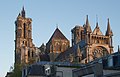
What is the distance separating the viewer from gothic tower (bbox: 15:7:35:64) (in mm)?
170875

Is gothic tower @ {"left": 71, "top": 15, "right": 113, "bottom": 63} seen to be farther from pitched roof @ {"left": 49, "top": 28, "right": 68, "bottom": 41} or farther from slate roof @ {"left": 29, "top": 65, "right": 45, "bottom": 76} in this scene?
slate roof @ {"left": 29, "top": 65, "right": 45, "bottom": 76}

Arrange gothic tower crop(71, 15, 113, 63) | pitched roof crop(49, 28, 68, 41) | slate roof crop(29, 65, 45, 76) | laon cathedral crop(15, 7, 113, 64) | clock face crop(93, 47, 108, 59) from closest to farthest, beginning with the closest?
slate roof crop(29, 65, 45, 76), gothic tower crop(71, 15, 113, 63), clock face crop(93, 47, 108, 59), laon cathedral crop(15, 7, 113, 64), pitched roof crop(49, 28, 68, 41)

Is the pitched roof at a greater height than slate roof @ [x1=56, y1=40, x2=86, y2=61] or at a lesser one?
greater

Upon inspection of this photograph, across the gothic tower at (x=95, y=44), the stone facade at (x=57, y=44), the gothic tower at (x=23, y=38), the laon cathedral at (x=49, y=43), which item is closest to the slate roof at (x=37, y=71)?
the gothic tower at (x=95, y=44)

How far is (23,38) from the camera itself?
575 ft

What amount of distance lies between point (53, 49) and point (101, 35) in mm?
32190

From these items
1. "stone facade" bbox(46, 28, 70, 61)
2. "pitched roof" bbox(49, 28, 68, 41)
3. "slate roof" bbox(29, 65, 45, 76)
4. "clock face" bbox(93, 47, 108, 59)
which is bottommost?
"slate roof" bbox(29, 65, 45, 76)

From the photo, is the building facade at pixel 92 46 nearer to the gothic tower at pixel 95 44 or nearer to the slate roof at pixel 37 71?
the gothic tower at pixel 95 44

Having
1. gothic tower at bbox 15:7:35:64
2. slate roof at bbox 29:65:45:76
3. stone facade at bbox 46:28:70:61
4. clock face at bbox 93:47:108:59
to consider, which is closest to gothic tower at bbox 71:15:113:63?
clock face at bbox 93:47:108:59

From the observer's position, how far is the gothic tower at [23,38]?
17088cm

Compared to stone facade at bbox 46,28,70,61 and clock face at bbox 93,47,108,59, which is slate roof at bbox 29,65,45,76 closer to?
clock face at bbox 93,47,108,59

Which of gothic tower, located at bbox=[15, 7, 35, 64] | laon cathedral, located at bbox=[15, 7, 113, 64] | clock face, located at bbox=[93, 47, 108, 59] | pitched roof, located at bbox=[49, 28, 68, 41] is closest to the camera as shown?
clock face, located at bbox=[93, 47, 108, 59]

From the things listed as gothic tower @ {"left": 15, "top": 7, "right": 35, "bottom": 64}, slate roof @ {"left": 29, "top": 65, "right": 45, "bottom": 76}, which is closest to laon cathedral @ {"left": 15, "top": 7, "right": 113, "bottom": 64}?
gothic tower @ {"left": 15, "top": 7, "right": 35, "bottom": 64}

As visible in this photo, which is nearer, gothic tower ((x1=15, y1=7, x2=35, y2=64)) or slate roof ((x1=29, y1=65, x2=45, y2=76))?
slate roof ((x1=29, y1=65, x2=45, y2=76))
